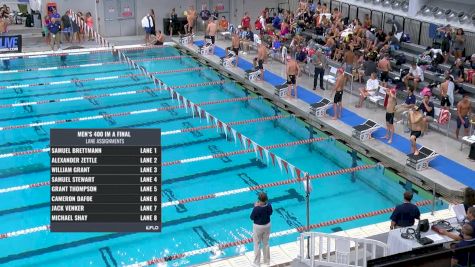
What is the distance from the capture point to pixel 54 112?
1661 centimetres

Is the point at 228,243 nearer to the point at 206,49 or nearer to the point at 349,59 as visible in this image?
the point at 349,59

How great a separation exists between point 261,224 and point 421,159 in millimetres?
5085

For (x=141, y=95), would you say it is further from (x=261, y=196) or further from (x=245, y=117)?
(x=261, y=196)

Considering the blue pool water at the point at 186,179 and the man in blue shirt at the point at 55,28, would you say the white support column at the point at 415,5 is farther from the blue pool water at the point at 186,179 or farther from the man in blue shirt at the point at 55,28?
the man in blue shirt at the point at 55,28

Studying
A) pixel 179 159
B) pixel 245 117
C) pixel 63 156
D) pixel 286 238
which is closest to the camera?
pixel 63 156

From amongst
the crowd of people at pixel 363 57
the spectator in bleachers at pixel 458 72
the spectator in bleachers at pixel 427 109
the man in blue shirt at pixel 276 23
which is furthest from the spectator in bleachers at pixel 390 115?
the man in blue shirt at pixel 276 23

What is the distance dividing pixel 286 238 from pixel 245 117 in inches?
251

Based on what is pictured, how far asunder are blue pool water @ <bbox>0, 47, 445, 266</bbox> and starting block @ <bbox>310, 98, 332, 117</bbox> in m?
0.45

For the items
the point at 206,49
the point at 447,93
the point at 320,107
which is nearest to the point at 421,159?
the point at 447,93

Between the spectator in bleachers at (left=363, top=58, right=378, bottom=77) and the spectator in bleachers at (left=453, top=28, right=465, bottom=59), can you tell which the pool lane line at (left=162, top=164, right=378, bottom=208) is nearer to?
the spectator in bleachers at (left=363, top=58, right=378, bottom=77)

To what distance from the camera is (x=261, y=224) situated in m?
8.30

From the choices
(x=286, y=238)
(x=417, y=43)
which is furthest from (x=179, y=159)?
(x=417, y=43)
